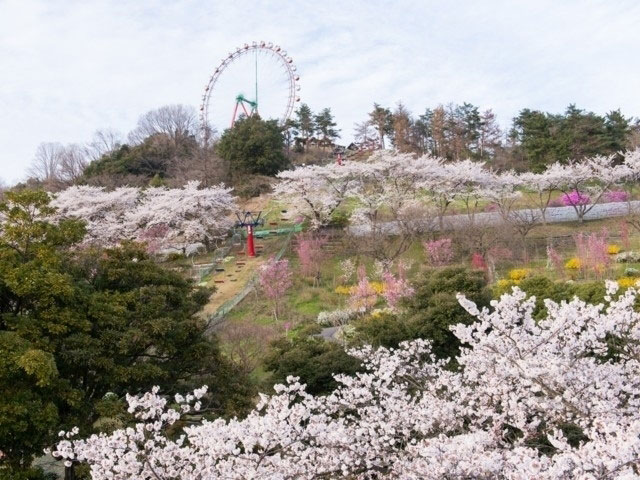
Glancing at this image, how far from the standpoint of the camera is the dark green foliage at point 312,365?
964 centimetres

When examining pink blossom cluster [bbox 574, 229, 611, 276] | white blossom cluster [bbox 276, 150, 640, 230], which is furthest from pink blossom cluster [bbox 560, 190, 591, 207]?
pink blossom cluster [bbox 574, 229, 611, 276]

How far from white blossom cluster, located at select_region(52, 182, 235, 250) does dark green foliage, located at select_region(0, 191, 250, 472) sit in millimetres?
13382

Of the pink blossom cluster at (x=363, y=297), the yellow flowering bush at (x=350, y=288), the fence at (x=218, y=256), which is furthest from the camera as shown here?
the fence at (x=218, y=256)

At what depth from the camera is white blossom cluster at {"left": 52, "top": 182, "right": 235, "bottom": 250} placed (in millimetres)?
23391

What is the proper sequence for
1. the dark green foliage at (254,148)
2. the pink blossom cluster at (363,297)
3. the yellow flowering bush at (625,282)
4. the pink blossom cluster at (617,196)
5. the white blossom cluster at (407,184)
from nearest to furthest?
the yellow flowering bush at (625,282) → the pink blossom cluster at (363,297) → the white blossom cluster at (407,184) → the pink blossom cluster at (617,196) → the dark green foliage at (254,148)

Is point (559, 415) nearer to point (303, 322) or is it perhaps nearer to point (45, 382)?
point (45, 382)

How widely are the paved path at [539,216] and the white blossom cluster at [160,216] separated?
624 cm

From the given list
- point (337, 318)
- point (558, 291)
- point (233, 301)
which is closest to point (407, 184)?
point (337, 318)

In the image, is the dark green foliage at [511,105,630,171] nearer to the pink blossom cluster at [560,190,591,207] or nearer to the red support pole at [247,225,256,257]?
the pink blossom cluster at [560,190,591,207]

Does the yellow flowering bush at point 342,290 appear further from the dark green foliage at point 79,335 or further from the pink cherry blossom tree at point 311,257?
the dark green foliage at point 79,335

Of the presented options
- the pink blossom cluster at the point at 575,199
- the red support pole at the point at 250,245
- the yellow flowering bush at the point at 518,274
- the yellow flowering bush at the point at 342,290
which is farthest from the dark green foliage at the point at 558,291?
the pink blossom cluster at the point at 575,199

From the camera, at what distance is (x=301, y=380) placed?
960 cm

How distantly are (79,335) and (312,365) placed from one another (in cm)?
391

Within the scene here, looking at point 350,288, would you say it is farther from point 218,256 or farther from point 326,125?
point 326,125
